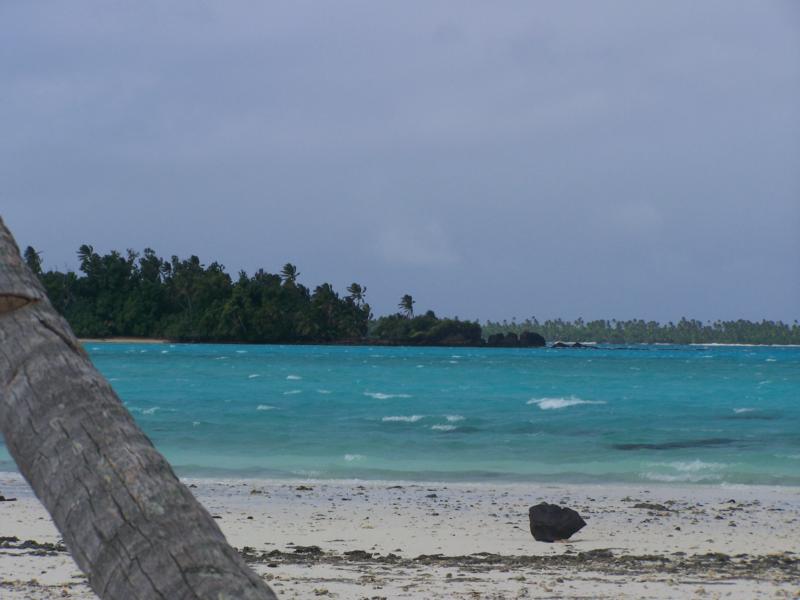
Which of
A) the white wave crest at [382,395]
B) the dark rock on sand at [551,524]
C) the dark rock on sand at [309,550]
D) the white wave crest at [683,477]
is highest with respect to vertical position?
the dark rock on sand at [551,524]

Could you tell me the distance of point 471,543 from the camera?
1136cm

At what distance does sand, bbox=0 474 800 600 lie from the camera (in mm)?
8398

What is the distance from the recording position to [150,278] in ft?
498

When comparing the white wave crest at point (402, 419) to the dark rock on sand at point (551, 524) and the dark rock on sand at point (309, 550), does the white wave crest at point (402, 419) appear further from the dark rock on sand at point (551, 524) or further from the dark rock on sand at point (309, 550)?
the dark rock on sand at point (309, 550)

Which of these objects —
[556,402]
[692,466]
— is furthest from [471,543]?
[556,402]

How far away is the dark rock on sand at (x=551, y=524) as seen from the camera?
11.2 meters

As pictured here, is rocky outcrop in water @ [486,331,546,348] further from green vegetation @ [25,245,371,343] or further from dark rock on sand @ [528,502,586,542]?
dark rock on sand @ [528,502,586,542]

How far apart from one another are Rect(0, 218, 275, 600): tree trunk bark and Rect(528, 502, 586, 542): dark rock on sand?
32.4 feet

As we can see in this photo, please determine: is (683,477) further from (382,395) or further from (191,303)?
(191,303)

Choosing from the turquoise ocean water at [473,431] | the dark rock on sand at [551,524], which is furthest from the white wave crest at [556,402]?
the dark rock on sand at [551,524]

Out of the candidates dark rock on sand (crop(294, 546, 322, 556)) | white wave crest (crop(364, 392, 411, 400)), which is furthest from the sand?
white wave crest (crop(364, 392, 411, 400))

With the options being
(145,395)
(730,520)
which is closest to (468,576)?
(730,520)

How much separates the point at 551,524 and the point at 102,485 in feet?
32.9

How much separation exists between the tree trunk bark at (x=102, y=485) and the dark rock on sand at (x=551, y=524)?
9.88 metres
